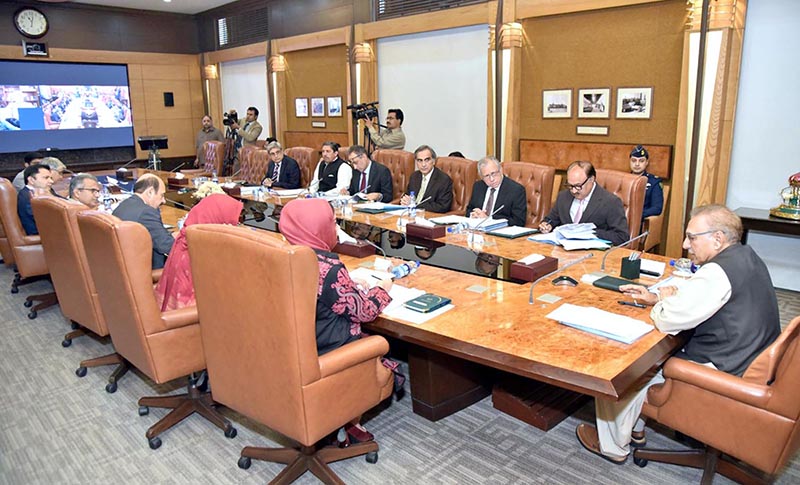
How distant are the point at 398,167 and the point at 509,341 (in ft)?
13.2

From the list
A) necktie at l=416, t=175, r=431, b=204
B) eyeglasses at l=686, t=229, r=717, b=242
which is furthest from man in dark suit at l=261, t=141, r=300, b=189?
Answer: eyeglasses at l=686, t=229, r=717, b=242

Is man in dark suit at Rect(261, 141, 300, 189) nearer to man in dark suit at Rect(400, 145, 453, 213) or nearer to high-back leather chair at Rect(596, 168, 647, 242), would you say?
man in dark suit at Rect(400, 145, 453, 213)

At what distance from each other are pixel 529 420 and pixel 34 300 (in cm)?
416

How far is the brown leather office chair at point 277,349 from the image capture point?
1.89 meters

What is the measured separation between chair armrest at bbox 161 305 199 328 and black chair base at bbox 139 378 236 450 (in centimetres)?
40

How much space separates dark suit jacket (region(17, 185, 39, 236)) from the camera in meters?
4.53

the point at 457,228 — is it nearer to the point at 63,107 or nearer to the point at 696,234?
the point at 696,234

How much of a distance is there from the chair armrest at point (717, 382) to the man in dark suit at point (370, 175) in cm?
373

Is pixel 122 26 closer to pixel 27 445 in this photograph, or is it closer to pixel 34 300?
pixel 34 300

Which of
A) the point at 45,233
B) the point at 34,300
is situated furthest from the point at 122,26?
the point at 45,233

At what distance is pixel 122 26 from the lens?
10.3m

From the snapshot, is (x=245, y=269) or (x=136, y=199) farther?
(x=136, y=199)

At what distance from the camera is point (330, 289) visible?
2.17 m

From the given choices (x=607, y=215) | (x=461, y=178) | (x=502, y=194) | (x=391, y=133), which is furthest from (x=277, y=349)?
(x=391, y=133)
